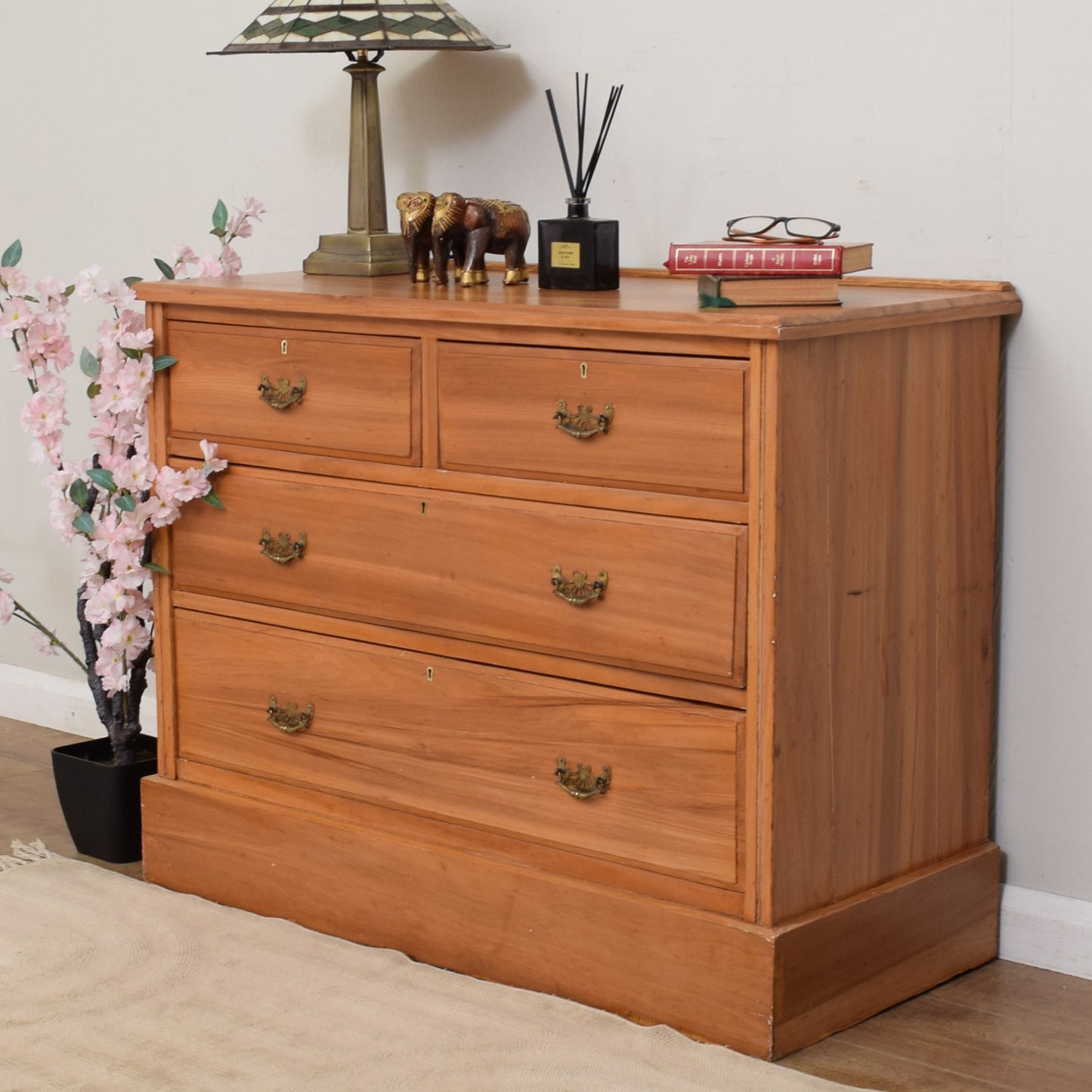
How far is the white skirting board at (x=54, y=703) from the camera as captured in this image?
3.22 m

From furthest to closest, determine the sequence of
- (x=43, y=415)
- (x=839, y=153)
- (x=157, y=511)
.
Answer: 1. (x=43, y=415)
2. (x=157, y=511)
3. (x=839, y=153)

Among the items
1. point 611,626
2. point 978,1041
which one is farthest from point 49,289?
point 978,1041

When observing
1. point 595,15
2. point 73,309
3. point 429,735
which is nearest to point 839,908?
point 429,735

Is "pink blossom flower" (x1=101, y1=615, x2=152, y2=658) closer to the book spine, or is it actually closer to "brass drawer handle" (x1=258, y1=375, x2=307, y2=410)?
"brass drawer handle" (x1=258, y1=375, x2=307, y2=410)

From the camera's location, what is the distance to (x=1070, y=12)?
6.54 feet

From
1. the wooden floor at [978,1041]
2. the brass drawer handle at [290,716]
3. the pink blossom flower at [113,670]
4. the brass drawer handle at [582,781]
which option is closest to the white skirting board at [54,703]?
the pink blossom flower at [113,670]

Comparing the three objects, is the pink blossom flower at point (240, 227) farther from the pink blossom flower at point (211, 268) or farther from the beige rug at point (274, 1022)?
the beige rug at point (274, 1022)

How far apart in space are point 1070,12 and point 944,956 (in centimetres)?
117

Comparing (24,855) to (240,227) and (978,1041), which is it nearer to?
(240,227)

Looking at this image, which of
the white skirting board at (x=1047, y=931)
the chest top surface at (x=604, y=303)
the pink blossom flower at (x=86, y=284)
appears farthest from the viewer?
the pink blossom flower at (x=86, y=284)

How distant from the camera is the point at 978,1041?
1.96 meters

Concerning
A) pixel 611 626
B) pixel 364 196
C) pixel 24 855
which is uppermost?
pixel 364 196

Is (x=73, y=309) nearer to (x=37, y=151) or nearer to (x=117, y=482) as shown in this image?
(x=37, y=151)

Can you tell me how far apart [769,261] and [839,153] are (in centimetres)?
41
